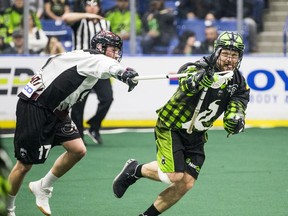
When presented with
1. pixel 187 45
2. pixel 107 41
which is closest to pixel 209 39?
pixel 187 45

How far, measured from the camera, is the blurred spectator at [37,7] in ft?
42.9

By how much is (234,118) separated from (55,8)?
733 cm

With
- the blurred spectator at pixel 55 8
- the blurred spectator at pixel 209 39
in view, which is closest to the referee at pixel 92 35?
the blurred spectator at pixel 55 8

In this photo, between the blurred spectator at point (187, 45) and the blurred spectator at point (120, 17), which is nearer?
the blurred spectator at point (120, 17)

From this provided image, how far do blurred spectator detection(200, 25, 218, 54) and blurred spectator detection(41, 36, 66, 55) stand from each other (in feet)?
6.94

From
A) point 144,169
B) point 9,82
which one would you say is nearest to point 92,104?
point 9,82

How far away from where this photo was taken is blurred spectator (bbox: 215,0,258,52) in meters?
13.5

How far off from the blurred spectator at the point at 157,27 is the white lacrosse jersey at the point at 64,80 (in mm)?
6660

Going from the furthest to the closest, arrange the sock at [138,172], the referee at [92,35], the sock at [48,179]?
the referee at [92,35] → the sock at [48,179] → the sock at [138,172]

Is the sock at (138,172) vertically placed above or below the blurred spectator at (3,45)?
above

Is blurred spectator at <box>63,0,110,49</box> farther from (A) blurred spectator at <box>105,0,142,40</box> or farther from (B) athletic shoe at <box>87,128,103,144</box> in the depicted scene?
(A) blurred spectator at <box>105,0,142,40</box>

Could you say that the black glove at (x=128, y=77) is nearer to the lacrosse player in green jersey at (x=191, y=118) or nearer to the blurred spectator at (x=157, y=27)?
the lacrosse player in green jersey at (x=191, y=118)

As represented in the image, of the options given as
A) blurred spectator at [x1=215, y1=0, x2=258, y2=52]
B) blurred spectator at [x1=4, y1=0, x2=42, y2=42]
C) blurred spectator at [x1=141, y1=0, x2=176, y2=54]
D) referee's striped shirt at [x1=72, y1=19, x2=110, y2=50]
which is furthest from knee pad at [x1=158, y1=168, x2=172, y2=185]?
blurred spectator at [x1=215, y1=0, x2=258, y2=52]

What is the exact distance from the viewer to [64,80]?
6.50m
